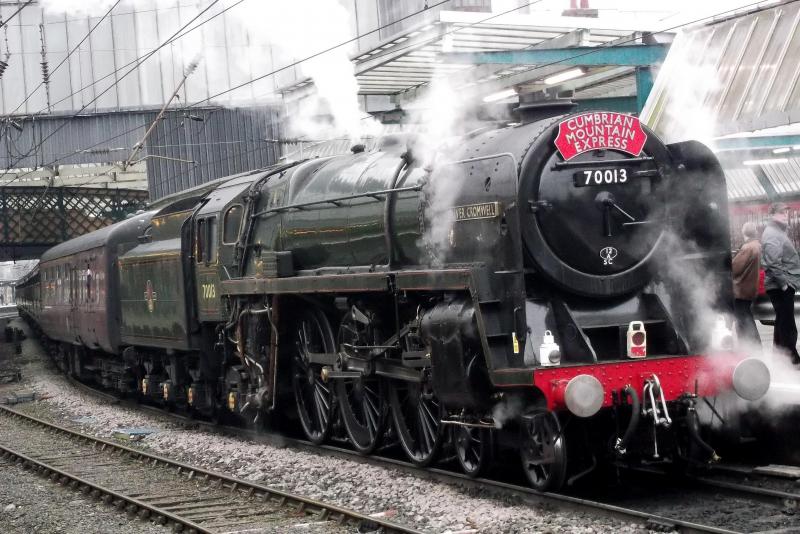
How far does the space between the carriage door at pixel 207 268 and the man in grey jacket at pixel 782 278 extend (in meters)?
6.27

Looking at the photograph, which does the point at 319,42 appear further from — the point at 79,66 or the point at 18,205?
the point at 79,66

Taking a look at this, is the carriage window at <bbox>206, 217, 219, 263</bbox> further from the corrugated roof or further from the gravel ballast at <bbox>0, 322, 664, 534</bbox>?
the corrugated roof

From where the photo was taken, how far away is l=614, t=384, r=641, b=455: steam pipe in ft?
24.6

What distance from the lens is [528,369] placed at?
7.57 m

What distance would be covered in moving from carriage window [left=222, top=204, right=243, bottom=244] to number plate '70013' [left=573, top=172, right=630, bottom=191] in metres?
5.29

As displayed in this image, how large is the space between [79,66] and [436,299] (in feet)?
128

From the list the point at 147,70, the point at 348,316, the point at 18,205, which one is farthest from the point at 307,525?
the point at 147,70

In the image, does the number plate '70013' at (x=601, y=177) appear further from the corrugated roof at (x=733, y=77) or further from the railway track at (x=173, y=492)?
the corrugated roof at (x=733, y=77)

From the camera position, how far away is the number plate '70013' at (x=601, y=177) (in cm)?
807

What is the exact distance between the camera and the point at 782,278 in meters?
9.73

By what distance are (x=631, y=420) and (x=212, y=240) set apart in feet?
22.9

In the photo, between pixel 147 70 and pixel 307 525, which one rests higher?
pixel 147 70

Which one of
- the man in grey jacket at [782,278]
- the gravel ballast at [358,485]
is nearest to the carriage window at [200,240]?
the gravel ballast at [358,485]

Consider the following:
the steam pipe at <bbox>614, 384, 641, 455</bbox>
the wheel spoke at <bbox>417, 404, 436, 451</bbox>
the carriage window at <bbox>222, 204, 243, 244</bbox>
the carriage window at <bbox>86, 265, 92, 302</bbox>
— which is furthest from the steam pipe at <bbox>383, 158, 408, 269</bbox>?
the carriage window at <bbox>86, 265, 92, 302</bbox>
